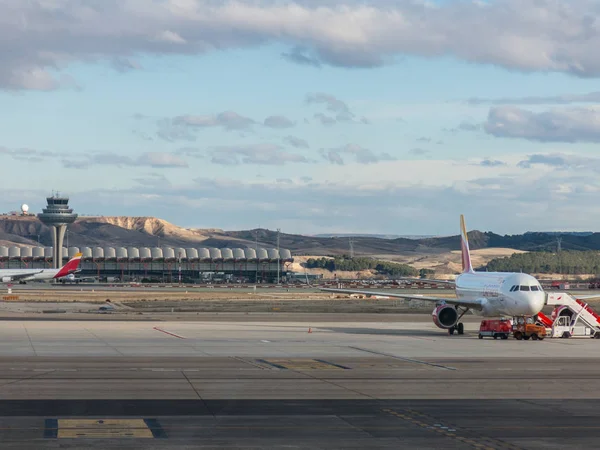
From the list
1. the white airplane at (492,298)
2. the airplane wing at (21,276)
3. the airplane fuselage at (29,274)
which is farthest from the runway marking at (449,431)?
the airplane fuselage at (29,274)

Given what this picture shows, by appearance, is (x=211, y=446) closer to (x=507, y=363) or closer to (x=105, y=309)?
(x=507, y=363)

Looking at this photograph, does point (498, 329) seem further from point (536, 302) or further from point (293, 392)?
point (293, 392)

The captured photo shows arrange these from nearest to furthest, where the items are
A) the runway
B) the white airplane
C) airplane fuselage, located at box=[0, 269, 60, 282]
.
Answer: the runway, the white airplane, airplane fuselage, located at box=[0, 269, 60, 282]

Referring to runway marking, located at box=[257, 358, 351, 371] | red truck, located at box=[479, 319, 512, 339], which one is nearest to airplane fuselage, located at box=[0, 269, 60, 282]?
red truck, located at box=[479, 319, 512, 339]

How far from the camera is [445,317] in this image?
6206 centimetres

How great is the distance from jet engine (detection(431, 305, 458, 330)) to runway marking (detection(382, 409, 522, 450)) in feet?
118

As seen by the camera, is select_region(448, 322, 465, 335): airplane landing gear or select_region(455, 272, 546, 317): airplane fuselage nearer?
select_region(455, 272, 546, 317): airplane fuselage

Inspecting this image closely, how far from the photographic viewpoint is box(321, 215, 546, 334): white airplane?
56.4m

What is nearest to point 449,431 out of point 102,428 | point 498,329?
point 102,428

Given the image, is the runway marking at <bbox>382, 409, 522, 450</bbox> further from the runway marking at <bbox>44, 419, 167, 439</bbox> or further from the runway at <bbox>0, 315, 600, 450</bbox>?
the runway marking at <bbox>44, 419, 167, 439</bbox>

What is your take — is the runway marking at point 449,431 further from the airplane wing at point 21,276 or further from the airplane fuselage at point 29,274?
the airplane fuselage at point 29,274

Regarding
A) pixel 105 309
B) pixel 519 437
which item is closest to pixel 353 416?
pixel 519 437

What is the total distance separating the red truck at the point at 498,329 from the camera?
2293 inches

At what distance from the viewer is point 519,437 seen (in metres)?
22.4
